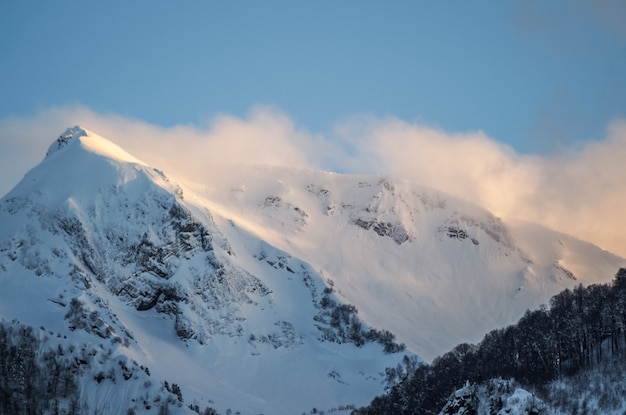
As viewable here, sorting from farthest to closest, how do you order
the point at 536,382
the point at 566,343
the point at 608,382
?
the point at 566,343, the point at 536,382, the point at 608,382

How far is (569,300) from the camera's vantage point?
184875 millimetres

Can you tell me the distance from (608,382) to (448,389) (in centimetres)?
4064

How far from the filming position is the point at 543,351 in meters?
161

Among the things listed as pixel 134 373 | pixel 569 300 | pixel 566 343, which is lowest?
pixel 134 373

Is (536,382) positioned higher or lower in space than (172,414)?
higher

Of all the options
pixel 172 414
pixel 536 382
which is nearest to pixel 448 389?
pixel 536 382

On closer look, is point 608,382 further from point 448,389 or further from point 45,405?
point 45,405

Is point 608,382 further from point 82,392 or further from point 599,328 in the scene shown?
point 82,392

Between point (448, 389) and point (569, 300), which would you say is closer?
point (448, 389)

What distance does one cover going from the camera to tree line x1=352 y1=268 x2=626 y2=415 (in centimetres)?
15300

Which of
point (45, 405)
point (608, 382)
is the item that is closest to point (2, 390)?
point (45, 405)

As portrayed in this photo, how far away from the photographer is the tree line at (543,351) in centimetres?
15300

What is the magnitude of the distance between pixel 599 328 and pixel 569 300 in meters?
27.2

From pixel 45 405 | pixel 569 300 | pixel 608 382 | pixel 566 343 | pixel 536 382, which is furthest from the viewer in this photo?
pixel 569 300
